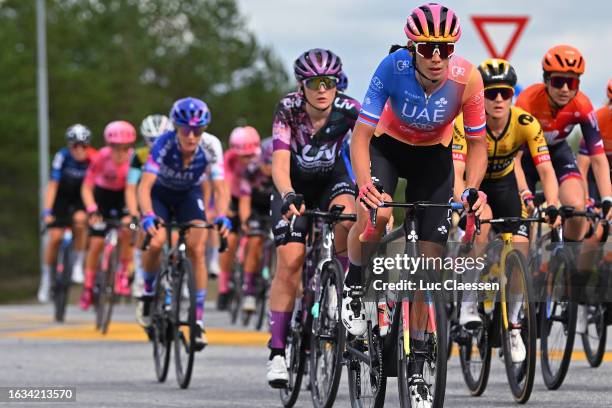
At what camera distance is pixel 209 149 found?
13.1m

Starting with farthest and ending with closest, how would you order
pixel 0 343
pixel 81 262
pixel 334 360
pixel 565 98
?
pixel 81 262 → pixel 0 343 → pixel 565 98 → pixel 334 360

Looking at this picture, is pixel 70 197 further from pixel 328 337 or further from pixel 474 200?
pixel 474 200

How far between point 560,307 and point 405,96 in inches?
125

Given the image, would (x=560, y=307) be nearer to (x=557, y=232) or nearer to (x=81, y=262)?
(x=557, y=232)

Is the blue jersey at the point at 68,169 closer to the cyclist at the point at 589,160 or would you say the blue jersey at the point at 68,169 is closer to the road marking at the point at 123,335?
the road marking at the point at 123,335

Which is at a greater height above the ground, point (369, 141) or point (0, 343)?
point (369, 141)

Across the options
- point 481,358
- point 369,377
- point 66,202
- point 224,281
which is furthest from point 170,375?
point 66,202

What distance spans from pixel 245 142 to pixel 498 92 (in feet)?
29.3

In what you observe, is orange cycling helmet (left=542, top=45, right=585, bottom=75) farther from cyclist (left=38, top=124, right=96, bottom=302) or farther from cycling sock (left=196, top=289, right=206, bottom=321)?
cyclist (left=38, top=124, right=96, bottom=302)

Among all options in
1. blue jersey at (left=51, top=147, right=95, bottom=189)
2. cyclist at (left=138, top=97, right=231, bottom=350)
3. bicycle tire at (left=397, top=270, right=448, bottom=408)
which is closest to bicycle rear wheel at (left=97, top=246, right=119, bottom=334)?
blue jersey at (left=51, top=147, right=95, bottom=189)

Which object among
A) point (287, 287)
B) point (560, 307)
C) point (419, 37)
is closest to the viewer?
point (419, 37)

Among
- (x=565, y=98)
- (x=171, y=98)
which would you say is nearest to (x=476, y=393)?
(x=565, y=98)

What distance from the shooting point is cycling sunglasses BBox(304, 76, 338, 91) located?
1014cm

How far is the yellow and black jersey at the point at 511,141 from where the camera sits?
36.8 feet
